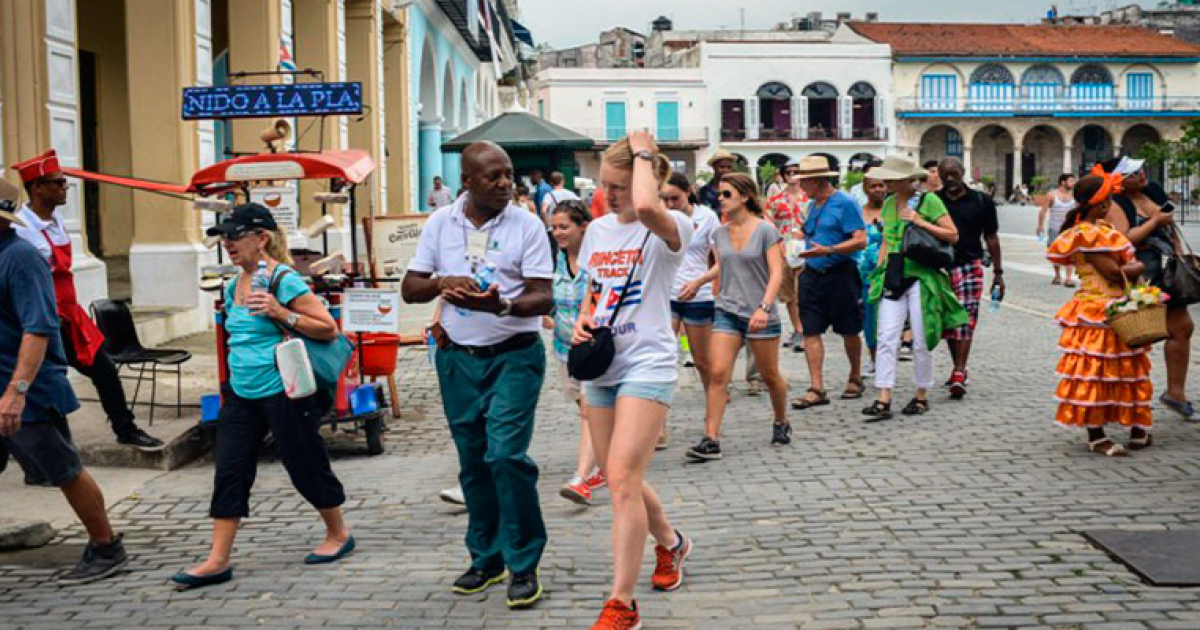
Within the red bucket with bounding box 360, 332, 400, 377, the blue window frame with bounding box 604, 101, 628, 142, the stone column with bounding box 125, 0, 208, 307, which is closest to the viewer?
the red bucket with bounding box 360, 332, 400, 377

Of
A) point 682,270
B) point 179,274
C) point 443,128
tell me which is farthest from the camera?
point 443,128

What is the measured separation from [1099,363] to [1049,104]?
72.0 meters

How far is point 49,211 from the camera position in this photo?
759cm

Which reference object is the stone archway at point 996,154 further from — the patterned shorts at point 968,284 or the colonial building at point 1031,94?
the patterned shorts at point 968,284

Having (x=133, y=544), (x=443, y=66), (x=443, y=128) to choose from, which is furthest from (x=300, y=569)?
(x=443, y=128)

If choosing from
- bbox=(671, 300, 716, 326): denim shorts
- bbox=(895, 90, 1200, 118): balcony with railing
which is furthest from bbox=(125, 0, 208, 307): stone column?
bbox=(895, 90, 1200, 118): balcony with railing

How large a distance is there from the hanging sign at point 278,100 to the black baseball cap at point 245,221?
14.3ft

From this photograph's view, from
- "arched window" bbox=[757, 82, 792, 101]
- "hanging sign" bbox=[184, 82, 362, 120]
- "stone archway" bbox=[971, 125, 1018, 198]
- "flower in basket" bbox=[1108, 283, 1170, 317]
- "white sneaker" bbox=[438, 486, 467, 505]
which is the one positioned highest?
"arched window" bbox=[757, 82, 792, 101]

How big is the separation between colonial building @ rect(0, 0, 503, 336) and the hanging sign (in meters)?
0.31

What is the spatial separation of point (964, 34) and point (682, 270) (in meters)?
73.1

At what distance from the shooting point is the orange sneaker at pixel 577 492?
6.91m

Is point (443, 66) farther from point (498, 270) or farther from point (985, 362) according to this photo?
point (498, 270)

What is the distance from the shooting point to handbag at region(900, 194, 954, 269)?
30.7 feet

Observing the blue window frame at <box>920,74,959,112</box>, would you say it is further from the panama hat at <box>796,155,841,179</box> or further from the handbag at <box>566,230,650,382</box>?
the handbag at <box>566,230,650,382</box>
